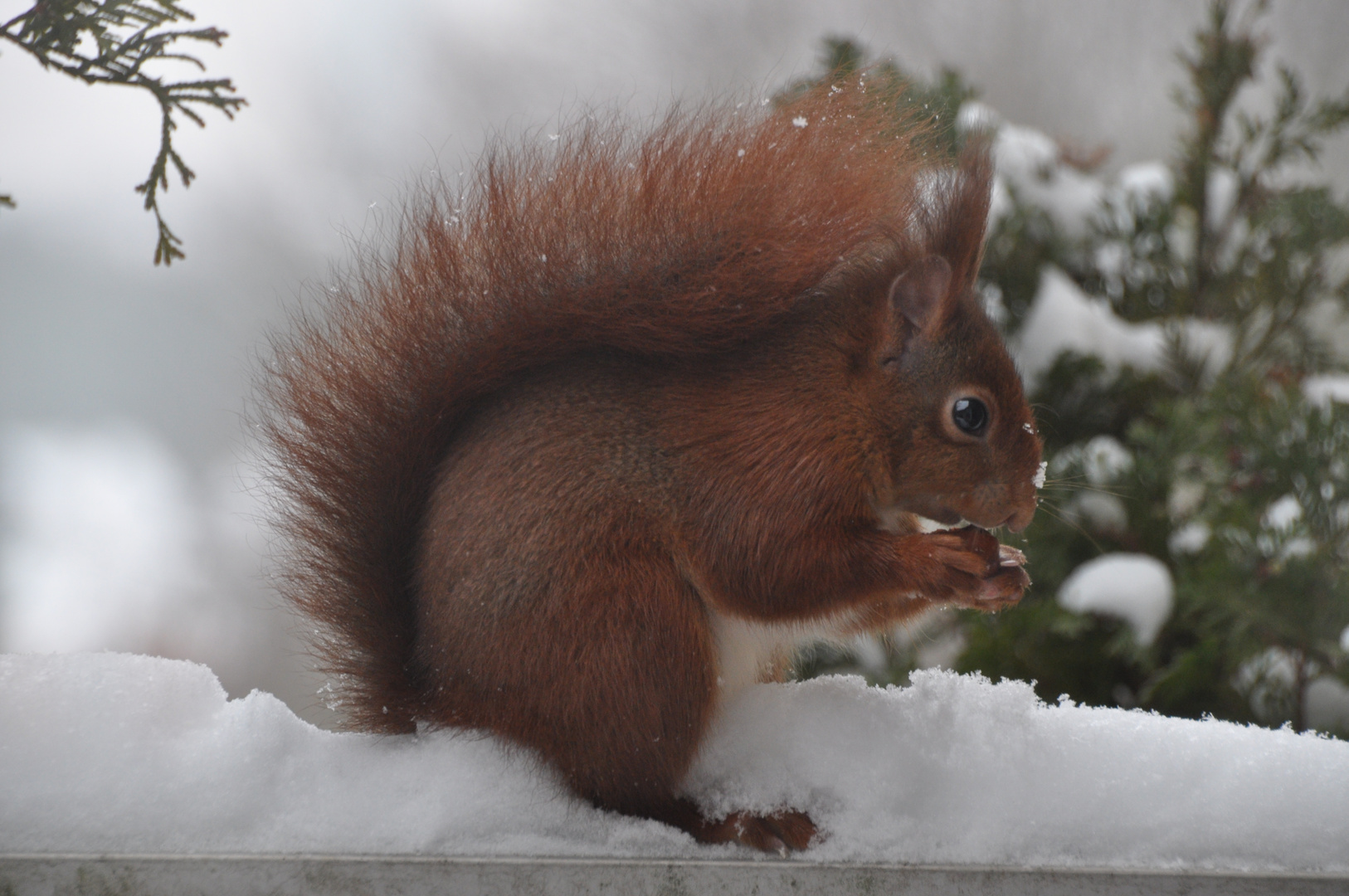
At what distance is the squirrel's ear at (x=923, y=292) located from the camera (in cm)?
65

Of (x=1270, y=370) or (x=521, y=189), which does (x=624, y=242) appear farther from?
(x=1270, y=370)

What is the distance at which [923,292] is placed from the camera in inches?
25.8

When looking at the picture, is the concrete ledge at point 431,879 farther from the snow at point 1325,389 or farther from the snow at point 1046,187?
the snow at point 1046,187

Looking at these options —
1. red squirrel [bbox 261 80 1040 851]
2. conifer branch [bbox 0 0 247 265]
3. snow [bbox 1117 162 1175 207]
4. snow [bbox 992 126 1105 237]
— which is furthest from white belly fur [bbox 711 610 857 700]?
snow [bbox 1117 162 1175 207]

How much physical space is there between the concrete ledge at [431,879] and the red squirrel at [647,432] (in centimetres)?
6

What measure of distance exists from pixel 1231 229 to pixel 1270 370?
22 centimetres

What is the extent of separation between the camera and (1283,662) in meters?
1.22

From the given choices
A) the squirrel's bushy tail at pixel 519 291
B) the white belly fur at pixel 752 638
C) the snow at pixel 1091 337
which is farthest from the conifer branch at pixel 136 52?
the snow at pixel 1091 337

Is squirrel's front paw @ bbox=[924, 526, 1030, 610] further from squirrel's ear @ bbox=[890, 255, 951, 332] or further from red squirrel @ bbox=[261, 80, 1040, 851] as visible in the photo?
squirrel's ear @ bbox=[890, 255, 951, 332]

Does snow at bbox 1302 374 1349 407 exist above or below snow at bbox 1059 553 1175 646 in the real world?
above

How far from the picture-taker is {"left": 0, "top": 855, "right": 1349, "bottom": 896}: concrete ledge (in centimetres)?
53

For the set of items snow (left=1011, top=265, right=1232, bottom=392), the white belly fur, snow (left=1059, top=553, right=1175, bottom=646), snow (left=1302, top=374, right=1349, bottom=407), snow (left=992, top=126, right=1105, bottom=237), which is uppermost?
snow (left=992, top=126, right=1105, bottom=237)

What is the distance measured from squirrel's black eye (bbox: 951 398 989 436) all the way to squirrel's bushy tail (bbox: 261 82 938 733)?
125mm

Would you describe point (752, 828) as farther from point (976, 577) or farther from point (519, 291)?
point (519, 291)
